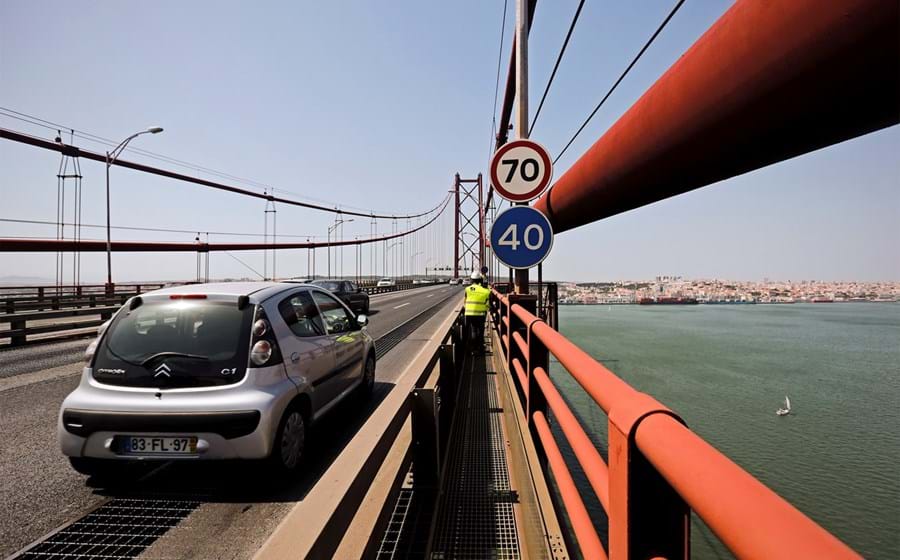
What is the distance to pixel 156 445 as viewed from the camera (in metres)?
3.44

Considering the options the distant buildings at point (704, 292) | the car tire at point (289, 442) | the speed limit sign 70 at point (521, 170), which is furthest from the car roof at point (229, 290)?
the distant buildings at point (704, 292)

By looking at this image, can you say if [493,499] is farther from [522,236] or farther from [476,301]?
[476,301]

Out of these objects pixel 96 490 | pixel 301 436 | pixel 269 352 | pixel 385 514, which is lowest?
pixel 96 490

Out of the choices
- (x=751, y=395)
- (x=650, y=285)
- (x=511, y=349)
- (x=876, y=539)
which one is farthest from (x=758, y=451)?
(x=650, y=285)

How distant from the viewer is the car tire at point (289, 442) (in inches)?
146

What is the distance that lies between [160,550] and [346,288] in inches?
717

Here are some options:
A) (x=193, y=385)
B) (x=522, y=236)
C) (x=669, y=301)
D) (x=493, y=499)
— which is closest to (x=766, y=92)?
(x=493, y=499)

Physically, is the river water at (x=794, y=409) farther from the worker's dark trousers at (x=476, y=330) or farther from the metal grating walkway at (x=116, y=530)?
the worker's dark trousers at (x=476, y=330)

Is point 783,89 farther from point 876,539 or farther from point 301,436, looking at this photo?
point 876,539

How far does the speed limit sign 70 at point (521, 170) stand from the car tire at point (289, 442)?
3121 millimetres

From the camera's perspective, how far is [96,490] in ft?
11.8

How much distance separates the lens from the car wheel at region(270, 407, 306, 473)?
372cm

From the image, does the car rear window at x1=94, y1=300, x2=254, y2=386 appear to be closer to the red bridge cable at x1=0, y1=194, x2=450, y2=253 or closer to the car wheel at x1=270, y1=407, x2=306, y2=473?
the car wheel at x1=270, y1=407, x2=306, y2=473

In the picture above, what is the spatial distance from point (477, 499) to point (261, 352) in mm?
2099
